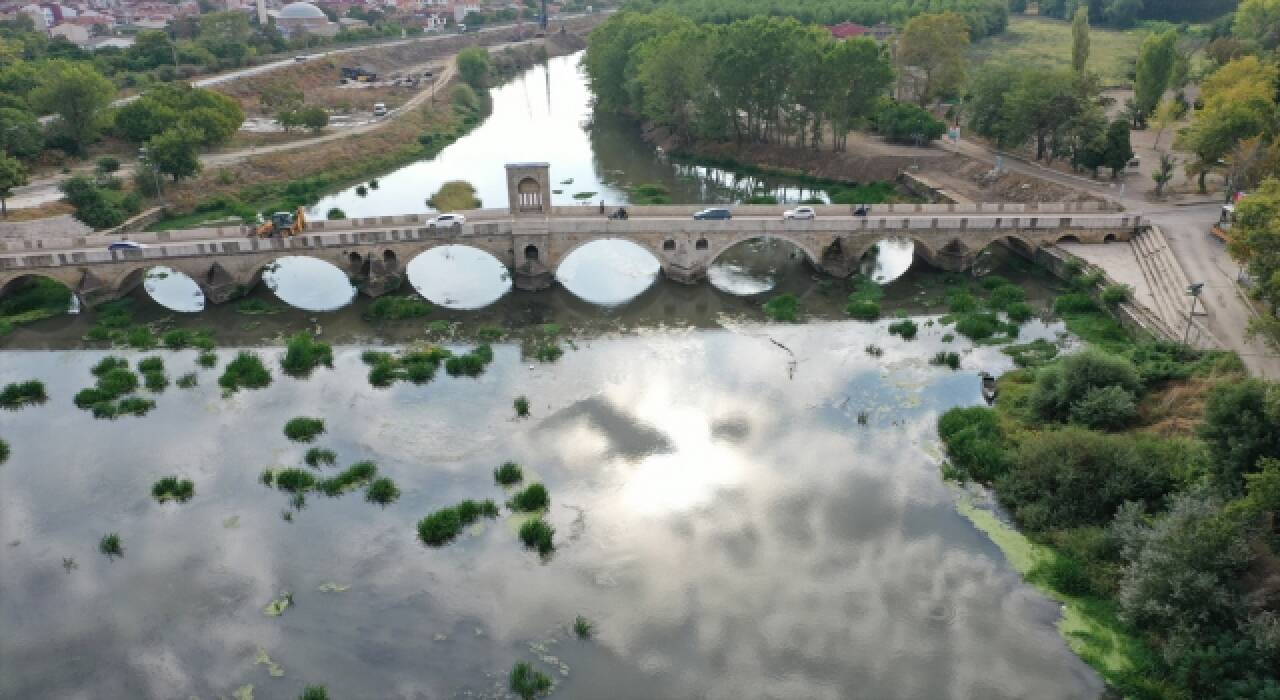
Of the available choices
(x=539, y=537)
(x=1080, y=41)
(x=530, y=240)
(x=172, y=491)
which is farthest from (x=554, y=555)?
(x=1080, y=41)

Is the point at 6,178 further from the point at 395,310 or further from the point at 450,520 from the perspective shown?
the point at 450,520

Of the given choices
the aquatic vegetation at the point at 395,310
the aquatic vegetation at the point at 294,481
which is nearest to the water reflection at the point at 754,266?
the aquatic vegetation at the point at 395,310

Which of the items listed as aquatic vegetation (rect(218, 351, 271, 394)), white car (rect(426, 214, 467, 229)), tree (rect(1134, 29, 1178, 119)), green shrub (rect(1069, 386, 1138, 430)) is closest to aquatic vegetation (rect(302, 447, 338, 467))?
aquatic vegetation (rect(218, 351, 271, 394))

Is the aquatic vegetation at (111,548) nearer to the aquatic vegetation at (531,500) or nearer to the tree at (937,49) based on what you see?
the aquatic vegetation at (531,500)

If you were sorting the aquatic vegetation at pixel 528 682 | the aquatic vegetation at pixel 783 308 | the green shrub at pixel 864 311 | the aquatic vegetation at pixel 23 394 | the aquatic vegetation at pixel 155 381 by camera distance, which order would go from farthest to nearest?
the aquatic vegetation at pixel 783 308 < the green shrub at pixel 864 311 < the aquatic vegetation at pixel 155 381 < the aquatic vegetation at pixel 23 394 < the aquatic vegetation at pixel 528 682

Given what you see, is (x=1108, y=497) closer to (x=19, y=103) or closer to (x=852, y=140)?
(x=852, y=140)

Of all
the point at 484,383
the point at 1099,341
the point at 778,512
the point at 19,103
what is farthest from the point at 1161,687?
the point at 19,103
